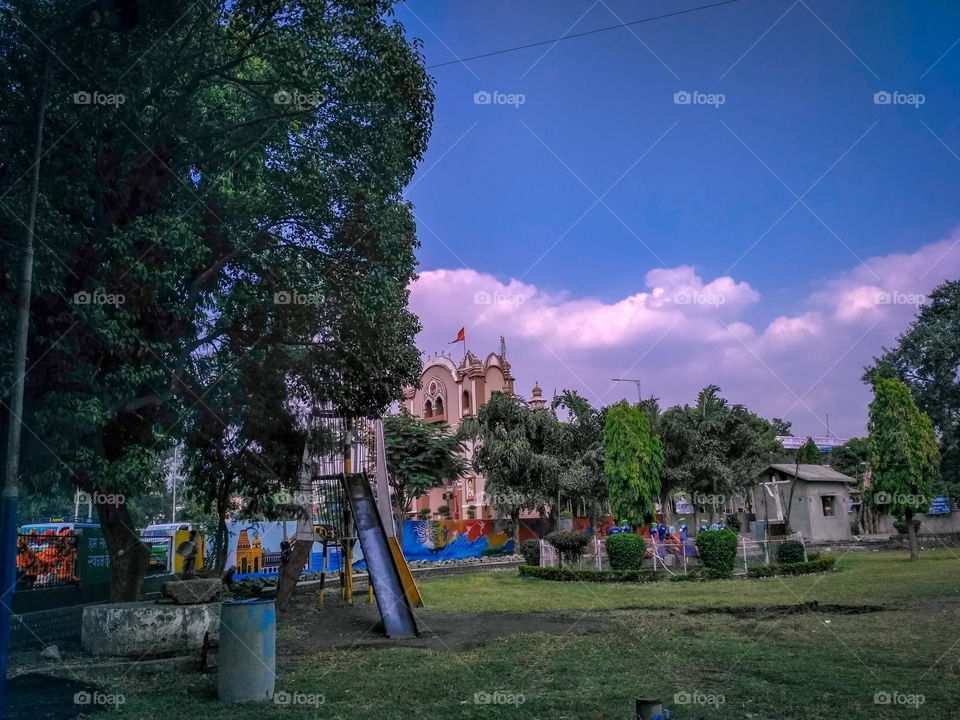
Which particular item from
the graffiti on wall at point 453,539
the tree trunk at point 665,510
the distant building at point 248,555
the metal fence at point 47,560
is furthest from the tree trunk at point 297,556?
the tree trunk at point 665,510

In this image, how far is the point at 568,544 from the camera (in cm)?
2622

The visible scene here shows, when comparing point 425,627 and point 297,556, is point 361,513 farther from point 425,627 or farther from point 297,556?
point 425,627

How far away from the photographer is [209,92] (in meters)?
13.4

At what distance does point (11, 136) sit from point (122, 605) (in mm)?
7668

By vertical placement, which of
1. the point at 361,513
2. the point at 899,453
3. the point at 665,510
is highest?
the point at 899,453

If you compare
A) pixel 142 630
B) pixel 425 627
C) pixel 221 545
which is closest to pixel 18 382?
pixel 142 630

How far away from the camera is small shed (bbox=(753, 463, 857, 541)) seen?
4162 centimetres

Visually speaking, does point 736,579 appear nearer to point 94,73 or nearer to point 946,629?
point 946,629

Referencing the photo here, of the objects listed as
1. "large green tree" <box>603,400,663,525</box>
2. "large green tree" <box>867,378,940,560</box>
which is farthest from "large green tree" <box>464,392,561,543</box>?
"large green tree" <box>867,378,940,560</box>

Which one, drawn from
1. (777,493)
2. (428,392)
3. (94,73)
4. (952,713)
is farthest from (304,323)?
(428,392)

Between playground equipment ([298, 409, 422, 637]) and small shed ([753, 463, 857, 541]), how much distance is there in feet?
93.9

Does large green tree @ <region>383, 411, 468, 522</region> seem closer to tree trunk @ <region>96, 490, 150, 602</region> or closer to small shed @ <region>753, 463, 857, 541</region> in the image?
small shed @ <region>753, 463, 857, 541</region>

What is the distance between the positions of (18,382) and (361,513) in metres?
8.52

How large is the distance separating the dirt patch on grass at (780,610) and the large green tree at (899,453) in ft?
47.8
